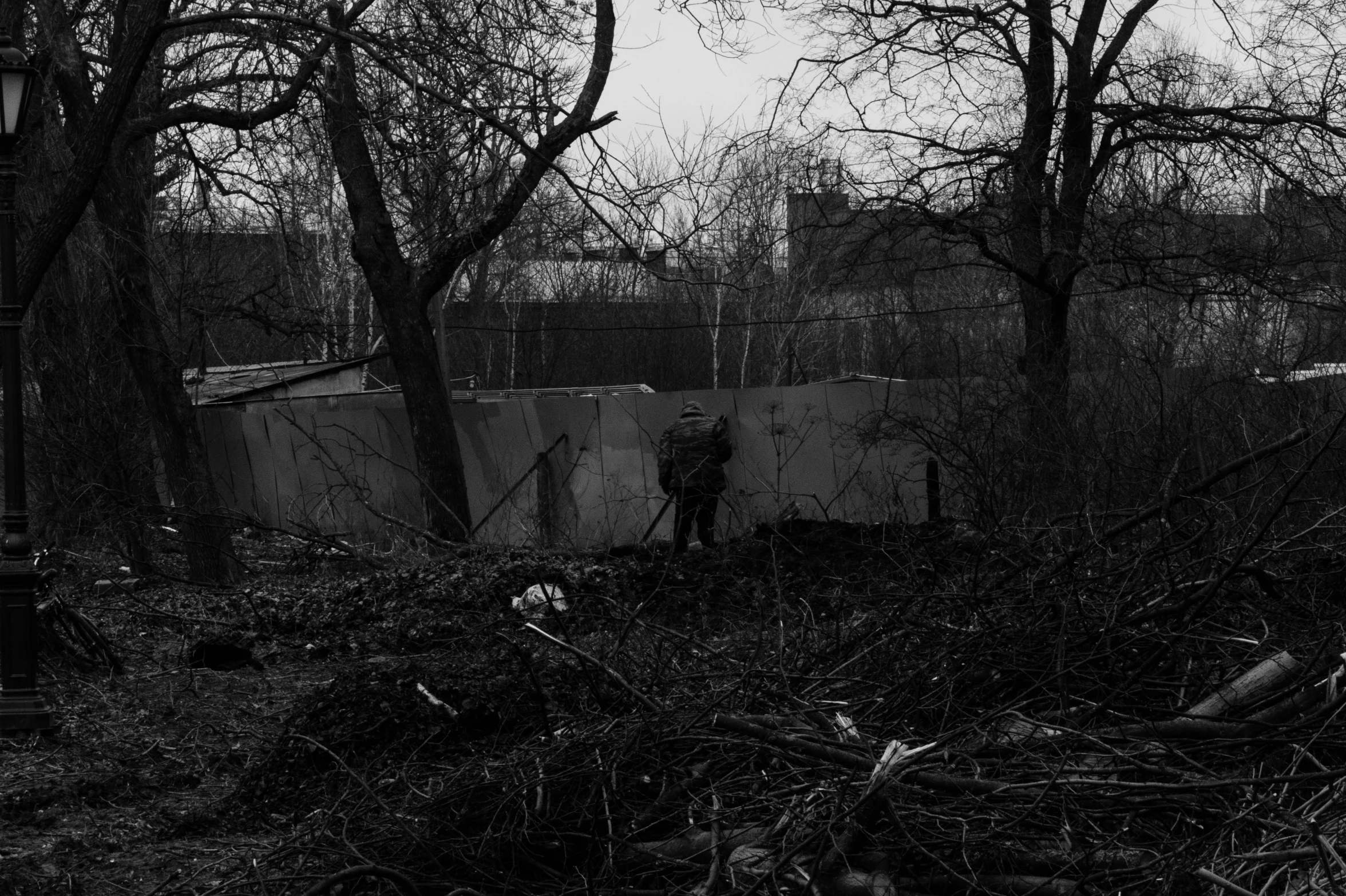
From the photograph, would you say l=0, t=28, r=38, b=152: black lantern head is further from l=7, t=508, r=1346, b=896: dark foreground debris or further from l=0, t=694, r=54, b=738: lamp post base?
l=7, t=508, r=1346, b=896: dark foreground debris

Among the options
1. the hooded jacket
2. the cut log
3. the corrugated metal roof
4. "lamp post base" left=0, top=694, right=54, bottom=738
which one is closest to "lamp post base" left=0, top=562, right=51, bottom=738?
"lamp post base" left=0, top=694, right=54, bottom=738

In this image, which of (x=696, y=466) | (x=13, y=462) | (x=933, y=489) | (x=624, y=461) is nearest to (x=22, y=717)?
(x=13, y=462)

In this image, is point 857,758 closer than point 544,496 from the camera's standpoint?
Yes

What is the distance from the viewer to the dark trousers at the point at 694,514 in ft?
40.9

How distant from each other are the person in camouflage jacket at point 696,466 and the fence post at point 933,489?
2.01 m

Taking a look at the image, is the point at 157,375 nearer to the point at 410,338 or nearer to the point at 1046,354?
the point at 410,338

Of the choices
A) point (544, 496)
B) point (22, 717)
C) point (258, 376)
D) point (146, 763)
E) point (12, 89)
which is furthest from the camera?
point (258, 376)

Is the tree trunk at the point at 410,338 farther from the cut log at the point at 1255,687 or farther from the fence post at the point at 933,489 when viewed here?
the cut log at the point at 1255,687

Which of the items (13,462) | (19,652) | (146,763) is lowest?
(146,763)

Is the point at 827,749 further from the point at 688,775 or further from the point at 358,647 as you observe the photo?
the point at 358,647

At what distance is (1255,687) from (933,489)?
8905 mm

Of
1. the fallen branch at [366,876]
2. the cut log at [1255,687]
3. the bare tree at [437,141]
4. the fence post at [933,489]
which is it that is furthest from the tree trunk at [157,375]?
the cut log at [1255,687]

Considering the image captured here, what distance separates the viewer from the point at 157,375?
11.6 m

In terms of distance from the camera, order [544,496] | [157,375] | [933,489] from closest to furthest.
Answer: [157,375], [933,489], [544,496]
